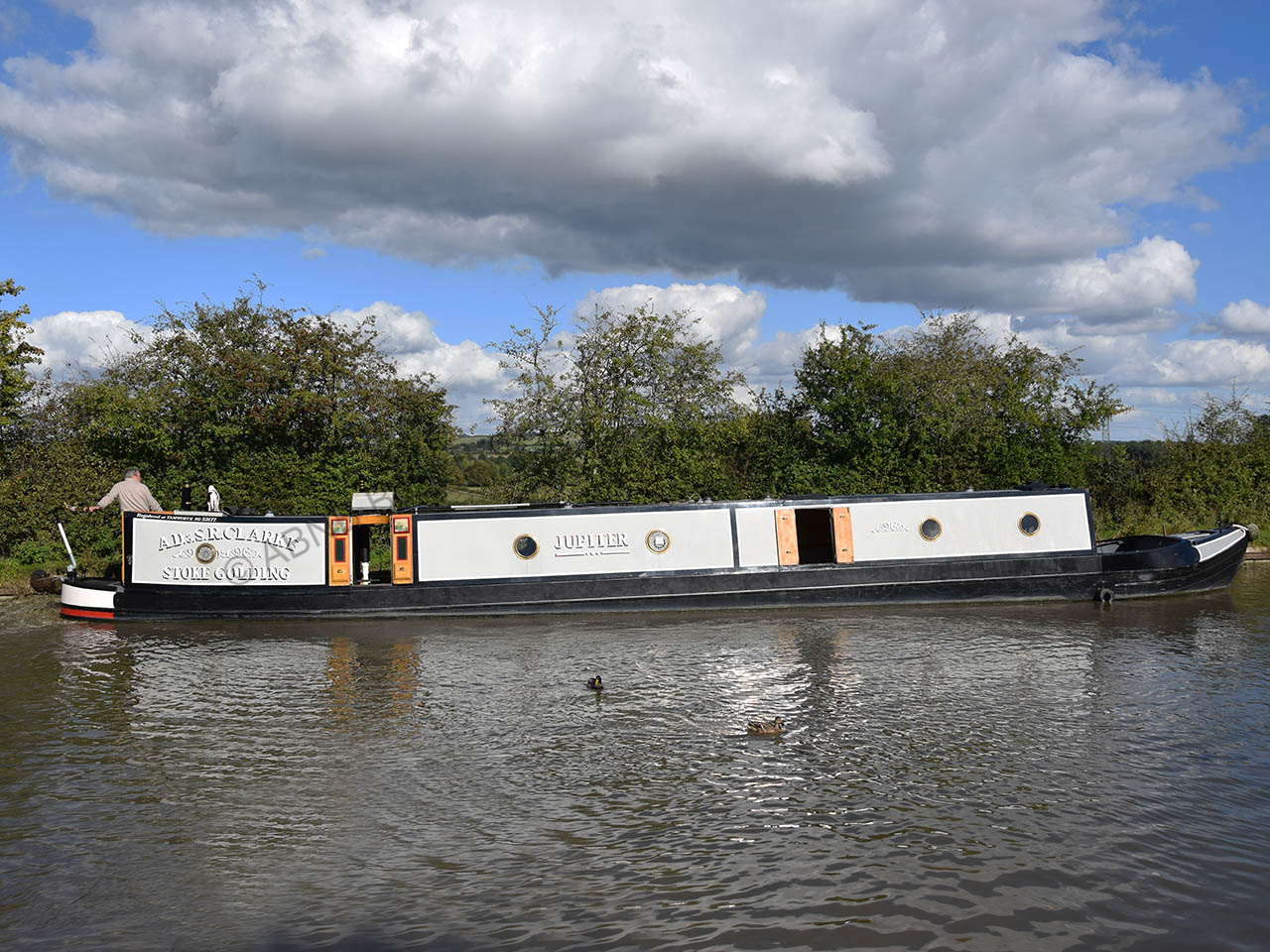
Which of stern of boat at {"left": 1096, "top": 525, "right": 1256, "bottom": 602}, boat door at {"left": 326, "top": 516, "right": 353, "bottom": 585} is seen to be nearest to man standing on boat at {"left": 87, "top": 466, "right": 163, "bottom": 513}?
boat door at {"left": 326, "top": 516, "right": 353, "bottom": 585}

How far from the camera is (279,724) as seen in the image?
26.7ft

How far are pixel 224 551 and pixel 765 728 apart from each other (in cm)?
1013

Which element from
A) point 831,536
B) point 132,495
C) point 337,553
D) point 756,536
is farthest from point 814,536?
point 132,495

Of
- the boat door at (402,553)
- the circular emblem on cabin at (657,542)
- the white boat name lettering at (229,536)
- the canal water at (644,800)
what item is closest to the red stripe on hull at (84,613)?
the white boat name lettering at (229,536)

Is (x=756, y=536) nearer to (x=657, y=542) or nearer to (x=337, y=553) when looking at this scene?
(x=657, y=542)

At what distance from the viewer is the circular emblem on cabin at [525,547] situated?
14.6 meters

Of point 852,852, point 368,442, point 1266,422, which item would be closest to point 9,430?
point 368,442

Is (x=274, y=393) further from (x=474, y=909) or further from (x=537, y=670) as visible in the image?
(x=474, y=909)

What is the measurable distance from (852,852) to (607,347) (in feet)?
49.2

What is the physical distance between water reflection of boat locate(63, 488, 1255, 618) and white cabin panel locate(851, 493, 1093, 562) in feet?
0.07

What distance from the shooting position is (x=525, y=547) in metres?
14.6

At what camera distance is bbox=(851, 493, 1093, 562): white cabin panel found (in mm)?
15039

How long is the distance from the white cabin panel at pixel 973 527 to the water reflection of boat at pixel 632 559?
0.07 ft

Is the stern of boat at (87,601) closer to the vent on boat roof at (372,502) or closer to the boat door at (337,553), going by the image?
the boat door at (337,553)
